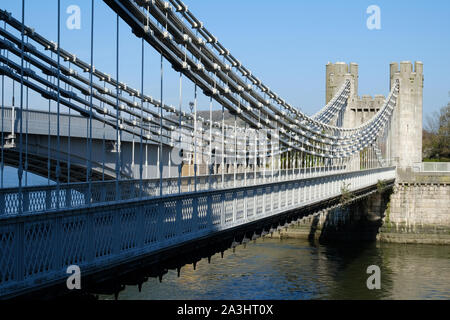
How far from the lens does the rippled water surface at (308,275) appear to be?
2441 cm

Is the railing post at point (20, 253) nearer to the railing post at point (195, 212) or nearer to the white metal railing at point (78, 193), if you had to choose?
the white metal railing at point (78, 193)

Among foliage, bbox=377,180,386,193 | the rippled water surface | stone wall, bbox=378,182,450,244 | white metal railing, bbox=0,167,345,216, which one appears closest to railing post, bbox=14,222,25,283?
white metal railing, bbox=0,167,345,216

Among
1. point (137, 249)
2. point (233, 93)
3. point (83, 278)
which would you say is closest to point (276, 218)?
point (233, 93)

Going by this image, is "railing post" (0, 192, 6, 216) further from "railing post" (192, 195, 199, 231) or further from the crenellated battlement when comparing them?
the crenellated battlement

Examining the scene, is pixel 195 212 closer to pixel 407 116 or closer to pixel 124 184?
pixel 124 184

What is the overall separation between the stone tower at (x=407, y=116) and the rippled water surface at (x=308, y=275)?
28.3 ft

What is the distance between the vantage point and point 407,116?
44.6 m

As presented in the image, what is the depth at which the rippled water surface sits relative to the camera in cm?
2441

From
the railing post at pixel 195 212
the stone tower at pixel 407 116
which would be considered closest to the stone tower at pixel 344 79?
the stone tower at pixel 407 116

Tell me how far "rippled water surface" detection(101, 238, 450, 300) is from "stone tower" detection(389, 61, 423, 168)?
864 cm

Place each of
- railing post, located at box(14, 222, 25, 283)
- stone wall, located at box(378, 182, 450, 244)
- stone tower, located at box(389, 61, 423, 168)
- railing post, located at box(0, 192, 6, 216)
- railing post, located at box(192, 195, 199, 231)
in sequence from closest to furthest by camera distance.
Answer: railing post, located at box(14, 222, 25, 283) → railing post, located at box(0, 192, 6, 216) → railing post, located at box(192, 195, 199, 231) → stone wall, located at box(378, 182, 450, 244) → stone tower, located at box(389, 61, 423, 168)

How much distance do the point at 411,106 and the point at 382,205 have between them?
7.60 meters

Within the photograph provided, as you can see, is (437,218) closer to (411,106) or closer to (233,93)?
(411,106)
